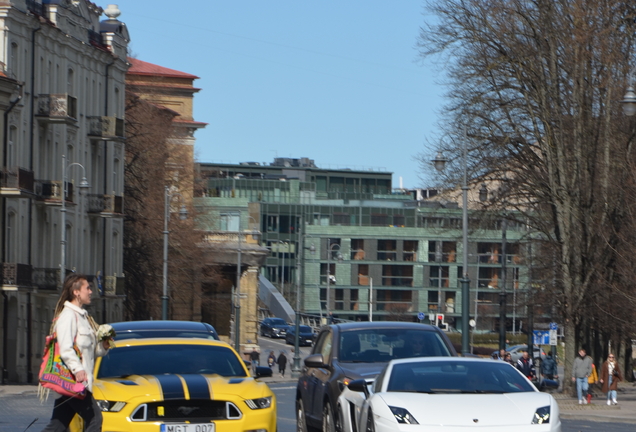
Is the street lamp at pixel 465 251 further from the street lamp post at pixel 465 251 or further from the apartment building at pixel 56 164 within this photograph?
the apartment building at pixel 56 164

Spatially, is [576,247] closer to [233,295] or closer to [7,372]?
[7,372]

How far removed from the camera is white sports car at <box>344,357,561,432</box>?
12.1 metres

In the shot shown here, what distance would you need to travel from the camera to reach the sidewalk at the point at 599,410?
2883 cm

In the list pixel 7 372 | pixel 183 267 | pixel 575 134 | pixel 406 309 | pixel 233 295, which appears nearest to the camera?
pixel 575 134

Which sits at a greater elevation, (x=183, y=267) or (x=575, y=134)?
(x=575, y=134)

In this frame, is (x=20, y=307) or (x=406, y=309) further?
(x=406, y=309)

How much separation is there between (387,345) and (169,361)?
4044 mm

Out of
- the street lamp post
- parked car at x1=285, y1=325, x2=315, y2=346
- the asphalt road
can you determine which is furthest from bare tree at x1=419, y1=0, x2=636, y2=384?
parked car at x1=285, y1=325, x2=315, y2=346

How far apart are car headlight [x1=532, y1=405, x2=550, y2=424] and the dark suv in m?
3.95

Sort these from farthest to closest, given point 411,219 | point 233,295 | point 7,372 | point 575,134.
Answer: point 411,219
point 233,295
point 7,372
point 575,134

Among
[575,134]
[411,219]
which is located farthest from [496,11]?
[411,219]

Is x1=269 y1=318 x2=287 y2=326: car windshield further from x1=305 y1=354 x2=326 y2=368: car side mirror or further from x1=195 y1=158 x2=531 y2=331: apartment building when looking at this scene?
x1=305 y1=354 x2=326 y2=368: car side mirror

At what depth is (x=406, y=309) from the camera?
13550cm

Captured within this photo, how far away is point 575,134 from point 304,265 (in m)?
99.7
